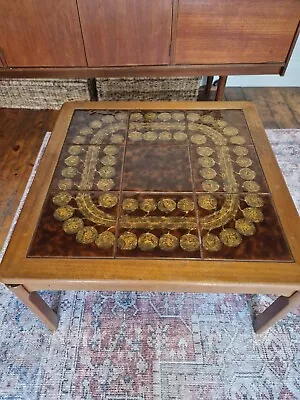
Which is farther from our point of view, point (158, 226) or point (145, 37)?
point (145, 37)

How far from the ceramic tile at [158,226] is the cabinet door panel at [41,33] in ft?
3.50

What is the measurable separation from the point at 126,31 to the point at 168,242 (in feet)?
3.94

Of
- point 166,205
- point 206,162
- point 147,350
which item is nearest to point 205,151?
point 206,162

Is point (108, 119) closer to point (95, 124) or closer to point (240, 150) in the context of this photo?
point (95, 124)

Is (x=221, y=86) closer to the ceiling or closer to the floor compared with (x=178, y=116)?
closer to the floor

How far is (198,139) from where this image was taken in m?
1.15

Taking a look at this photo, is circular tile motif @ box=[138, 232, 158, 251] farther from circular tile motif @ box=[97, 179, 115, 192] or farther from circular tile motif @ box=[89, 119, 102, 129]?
circular tile motif @ box=[89, 119, 102, 129]

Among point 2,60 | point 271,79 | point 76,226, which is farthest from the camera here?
point 271,79

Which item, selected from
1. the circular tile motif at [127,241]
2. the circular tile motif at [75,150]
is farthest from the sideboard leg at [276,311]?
the circular tile motif at [75,150]

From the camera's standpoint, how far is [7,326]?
113 cm

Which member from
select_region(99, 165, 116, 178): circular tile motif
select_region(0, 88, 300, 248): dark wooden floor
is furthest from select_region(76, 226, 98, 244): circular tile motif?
select_region(0, 88, 300, 248): dark wooden floor

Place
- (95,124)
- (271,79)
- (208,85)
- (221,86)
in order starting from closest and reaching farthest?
(95,124)
(221,86)
(208,85)
(271,79)

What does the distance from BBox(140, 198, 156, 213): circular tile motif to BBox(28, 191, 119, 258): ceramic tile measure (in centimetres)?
8

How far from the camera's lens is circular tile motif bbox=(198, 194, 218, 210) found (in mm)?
928
